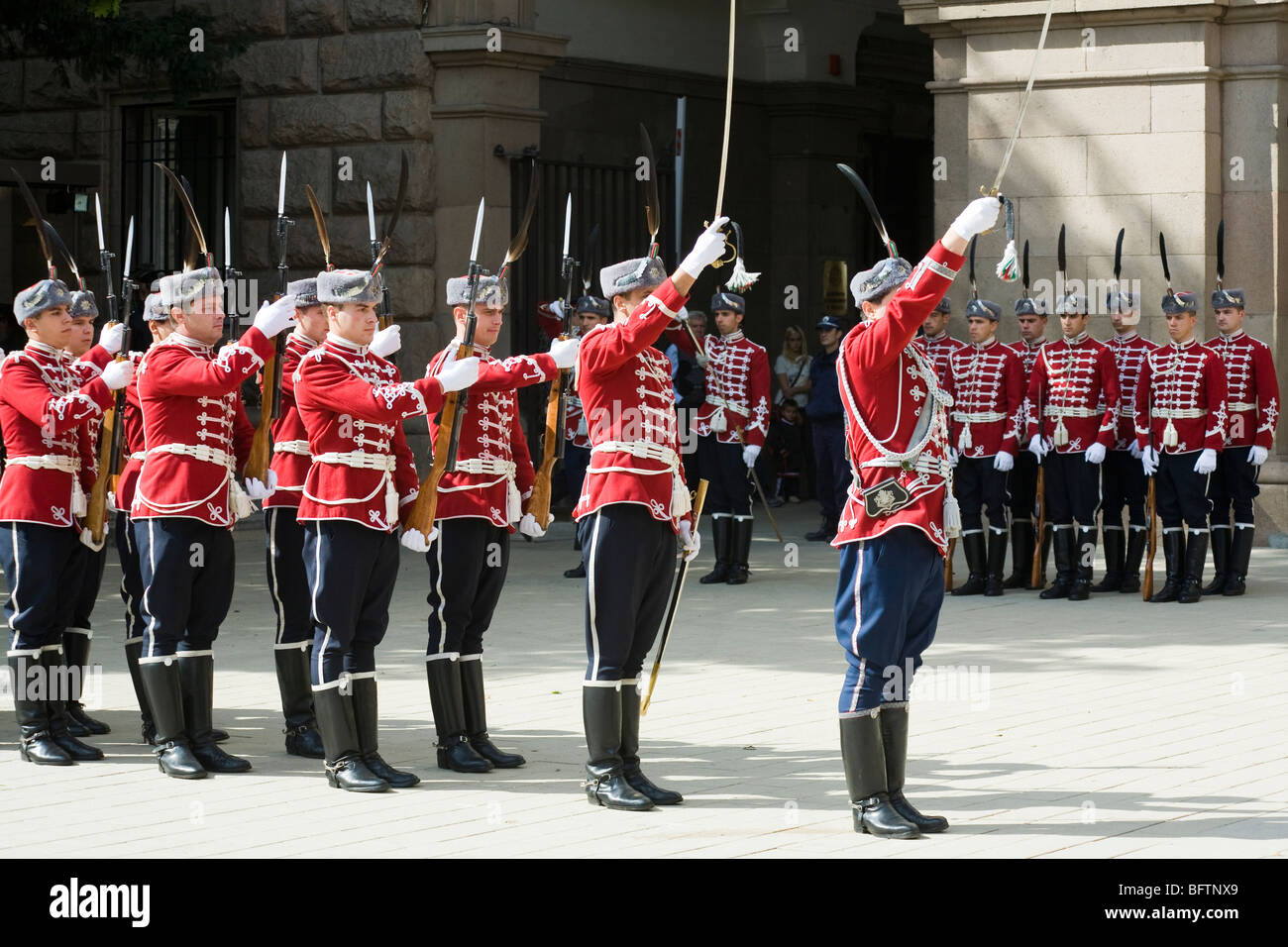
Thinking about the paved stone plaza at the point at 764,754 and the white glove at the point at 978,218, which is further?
the paved stone plaza at the point at 764,754

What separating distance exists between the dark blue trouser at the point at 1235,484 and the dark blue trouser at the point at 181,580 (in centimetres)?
747

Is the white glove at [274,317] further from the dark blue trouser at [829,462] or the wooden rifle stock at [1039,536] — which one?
the dark blue trouser at [829,462]

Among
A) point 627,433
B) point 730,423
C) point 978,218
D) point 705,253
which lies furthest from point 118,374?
point 730,423

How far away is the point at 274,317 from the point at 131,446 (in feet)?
3.45

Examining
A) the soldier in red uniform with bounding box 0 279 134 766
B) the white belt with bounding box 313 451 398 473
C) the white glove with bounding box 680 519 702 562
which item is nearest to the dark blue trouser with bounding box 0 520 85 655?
the soldier in red uniform with bounding box 0 279 134 766

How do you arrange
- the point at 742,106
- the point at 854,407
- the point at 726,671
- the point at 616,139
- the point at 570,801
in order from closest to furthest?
the point at 854,407 → the point at 570,801 → the point at 726,671 → the point at 616,139 → the point at 742,106

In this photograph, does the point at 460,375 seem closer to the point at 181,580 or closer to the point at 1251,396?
the point at 181,580

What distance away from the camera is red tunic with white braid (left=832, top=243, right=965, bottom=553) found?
22.1 ft

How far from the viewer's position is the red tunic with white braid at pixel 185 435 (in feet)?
25.7

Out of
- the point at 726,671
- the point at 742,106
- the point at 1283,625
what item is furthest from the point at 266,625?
the point at 742,106

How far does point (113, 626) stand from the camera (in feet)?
39.0

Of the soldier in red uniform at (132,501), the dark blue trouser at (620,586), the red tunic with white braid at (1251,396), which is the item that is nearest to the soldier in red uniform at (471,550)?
the dark blue trouser at (620,586)

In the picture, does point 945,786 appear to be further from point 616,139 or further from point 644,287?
point 616,139

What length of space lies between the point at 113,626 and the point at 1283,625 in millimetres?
6900
